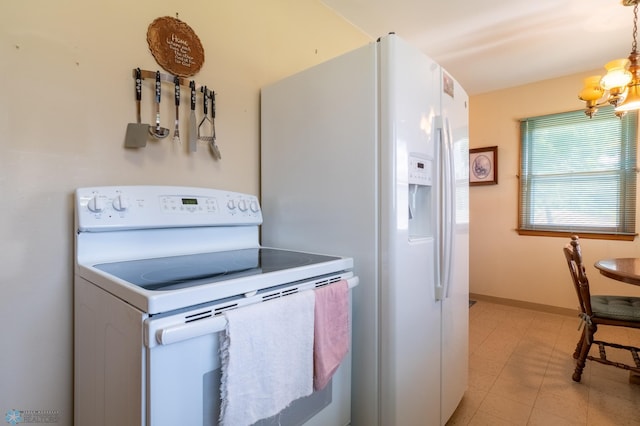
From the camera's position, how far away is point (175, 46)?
1357 millimetres

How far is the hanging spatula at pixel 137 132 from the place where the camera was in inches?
48.5

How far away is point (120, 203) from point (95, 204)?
0.07 metres

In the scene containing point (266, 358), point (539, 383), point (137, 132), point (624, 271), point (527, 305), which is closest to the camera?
point (266, 358)

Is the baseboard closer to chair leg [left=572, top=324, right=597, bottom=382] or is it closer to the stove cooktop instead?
chair leg [left=572, top=324, right=597, bottom=382]

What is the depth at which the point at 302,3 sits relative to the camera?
1959mm

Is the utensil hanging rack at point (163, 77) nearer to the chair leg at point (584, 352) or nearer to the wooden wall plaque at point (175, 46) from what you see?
the wooden wall plaque at point (175, 46)

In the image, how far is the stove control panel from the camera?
108 cm

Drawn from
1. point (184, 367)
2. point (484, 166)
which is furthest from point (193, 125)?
point (484, 166)

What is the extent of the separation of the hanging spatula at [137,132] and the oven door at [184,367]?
834mm

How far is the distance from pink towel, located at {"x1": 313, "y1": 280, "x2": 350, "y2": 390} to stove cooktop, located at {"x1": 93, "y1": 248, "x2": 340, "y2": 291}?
134 mm

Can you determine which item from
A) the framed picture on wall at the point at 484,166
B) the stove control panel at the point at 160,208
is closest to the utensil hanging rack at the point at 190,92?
the stove control panel at the point at 160,208

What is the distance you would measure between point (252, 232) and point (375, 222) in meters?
0.68

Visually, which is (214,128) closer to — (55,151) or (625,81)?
(55,151)

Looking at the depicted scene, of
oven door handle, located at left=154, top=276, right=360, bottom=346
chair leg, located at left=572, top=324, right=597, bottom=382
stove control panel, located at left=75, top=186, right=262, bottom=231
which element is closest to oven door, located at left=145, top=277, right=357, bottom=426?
oven door handle, located at left=154, top=276, right=360, bottom=346
